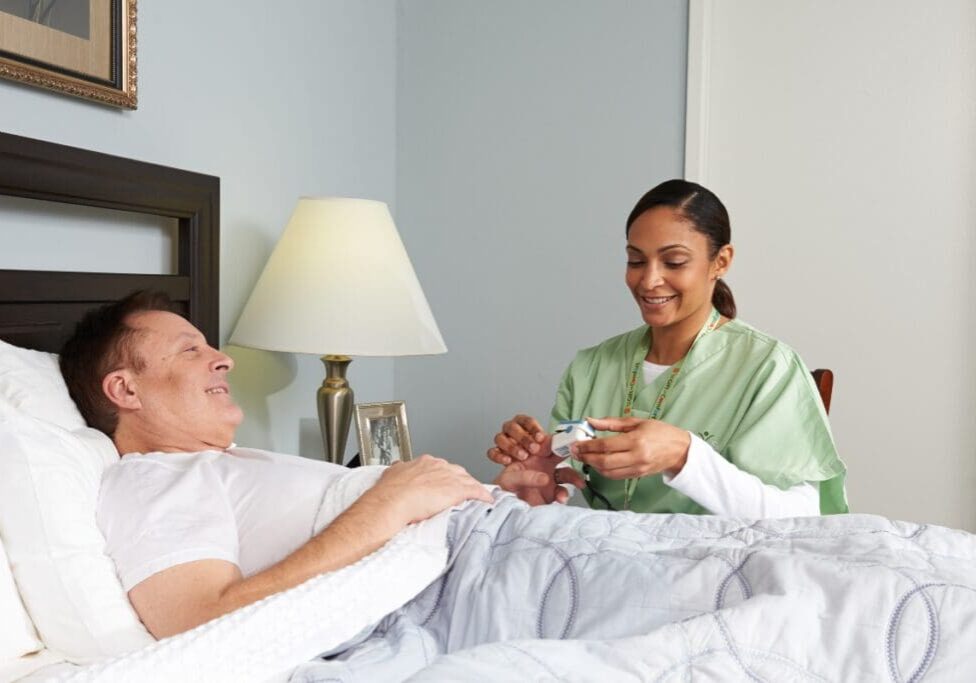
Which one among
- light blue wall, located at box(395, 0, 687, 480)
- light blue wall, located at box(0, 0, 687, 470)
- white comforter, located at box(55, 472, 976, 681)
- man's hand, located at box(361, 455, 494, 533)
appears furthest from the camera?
light blue wall, located at box(395, 0, 687, 480)

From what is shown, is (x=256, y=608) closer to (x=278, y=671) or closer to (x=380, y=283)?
(x=278, y=671)

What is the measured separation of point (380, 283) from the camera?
2061 mm

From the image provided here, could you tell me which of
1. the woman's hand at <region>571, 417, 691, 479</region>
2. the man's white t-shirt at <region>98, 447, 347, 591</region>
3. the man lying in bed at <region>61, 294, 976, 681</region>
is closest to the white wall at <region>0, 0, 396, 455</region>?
the man lying in bed at <region>61, 294, 976, 681</region>

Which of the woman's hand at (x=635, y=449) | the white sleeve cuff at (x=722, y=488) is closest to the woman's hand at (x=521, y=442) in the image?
the woman's hand at (x=635, y=449)

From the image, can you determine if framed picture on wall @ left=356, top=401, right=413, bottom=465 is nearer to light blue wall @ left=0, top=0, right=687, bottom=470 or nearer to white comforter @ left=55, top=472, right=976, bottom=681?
light blue wall @ left=0, top=0, right=687, bottom=470

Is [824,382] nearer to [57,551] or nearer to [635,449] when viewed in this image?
[635,449]

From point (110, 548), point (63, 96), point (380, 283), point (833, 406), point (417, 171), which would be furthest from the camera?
point (417, 171)

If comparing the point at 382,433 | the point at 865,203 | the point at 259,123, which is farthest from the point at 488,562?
the point at 865,203

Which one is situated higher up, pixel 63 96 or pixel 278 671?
pixel 63 96

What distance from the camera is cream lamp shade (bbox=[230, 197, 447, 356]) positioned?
1980 millimetres

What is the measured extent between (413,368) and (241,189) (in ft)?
2.95

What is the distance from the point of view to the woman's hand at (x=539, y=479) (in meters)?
1.76

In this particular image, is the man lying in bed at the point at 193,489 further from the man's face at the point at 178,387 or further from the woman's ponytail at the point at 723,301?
the woman's ponytail at the point at 723,301

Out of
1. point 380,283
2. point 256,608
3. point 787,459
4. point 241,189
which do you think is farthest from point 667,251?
point 256,608
